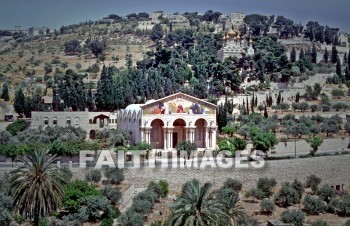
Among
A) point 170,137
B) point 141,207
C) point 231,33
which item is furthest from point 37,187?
point 231,33

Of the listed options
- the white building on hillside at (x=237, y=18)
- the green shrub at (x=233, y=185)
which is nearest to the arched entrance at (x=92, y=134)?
the green shrub at (x=233, y=185)

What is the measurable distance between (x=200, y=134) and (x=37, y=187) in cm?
2149

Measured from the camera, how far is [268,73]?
7575cm

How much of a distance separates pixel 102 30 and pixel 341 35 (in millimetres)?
47502

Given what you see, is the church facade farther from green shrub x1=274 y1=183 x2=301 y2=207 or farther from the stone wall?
green shrub x1=274 y1=183 x2=301 y2=207

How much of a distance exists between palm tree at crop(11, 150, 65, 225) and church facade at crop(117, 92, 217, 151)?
1741 cm

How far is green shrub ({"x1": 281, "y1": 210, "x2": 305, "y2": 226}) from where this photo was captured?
105 ft

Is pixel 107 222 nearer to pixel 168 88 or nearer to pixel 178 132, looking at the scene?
Answer: pixel 178 132

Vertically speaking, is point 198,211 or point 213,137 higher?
point 213,137

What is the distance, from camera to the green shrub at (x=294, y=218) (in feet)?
105

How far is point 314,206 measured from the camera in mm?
34781

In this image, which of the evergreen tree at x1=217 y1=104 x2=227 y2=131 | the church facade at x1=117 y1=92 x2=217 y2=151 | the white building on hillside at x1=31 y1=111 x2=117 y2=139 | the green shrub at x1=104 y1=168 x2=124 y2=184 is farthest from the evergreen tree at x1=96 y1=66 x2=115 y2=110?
the green shrub at x1=104 y1=168 x2=124 y2=184

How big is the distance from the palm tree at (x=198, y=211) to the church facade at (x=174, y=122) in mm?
22000

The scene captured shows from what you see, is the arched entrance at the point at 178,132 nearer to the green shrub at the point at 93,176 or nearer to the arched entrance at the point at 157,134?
the arched entrance at the point at 157,134
